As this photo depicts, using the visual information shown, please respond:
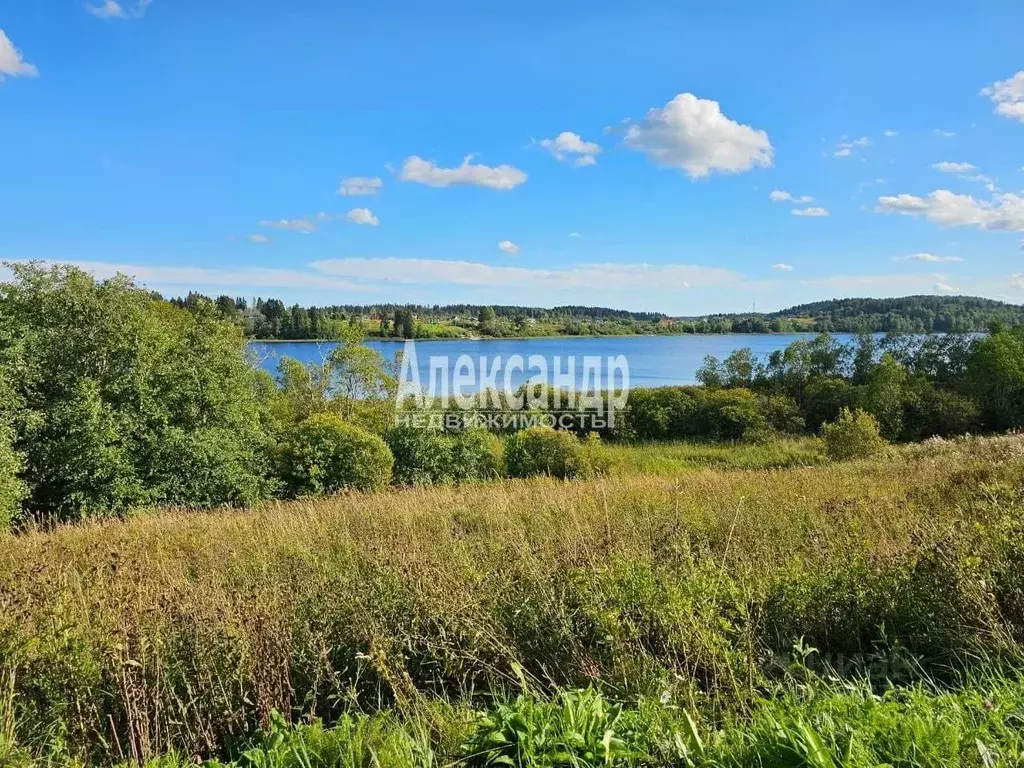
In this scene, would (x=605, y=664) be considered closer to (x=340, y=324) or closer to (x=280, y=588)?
(x=280, y=588)

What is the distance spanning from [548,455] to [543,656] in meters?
13.6

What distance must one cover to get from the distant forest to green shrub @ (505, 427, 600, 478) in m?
8.50

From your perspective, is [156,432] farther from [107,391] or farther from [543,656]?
[543,656]

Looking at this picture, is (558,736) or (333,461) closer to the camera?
(558,736)

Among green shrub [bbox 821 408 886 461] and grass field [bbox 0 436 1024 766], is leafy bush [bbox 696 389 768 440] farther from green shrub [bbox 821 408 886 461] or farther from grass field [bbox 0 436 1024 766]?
grass field [bbox 0 436 1024 766]

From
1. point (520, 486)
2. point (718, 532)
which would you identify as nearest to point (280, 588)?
point (718, 532)

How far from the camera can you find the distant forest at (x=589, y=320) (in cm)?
3988

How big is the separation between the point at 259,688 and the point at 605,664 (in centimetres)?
162

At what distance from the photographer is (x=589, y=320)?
92.7 m

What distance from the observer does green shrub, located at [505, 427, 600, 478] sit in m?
16.3

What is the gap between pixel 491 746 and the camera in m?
2.15

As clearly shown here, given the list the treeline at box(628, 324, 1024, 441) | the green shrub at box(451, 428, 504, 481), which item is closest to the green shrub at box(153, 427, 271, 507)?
the green shrub at box(451, 428, 504, 481)

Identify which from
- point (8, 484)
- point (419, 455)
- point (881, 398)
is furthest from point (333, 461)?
point (881, 398)

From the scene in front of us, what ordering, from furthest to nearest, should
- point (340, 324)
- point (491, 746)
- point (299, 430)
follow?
1. point (340, 324)
2. point (299, 430)
3. point (491, 746)
